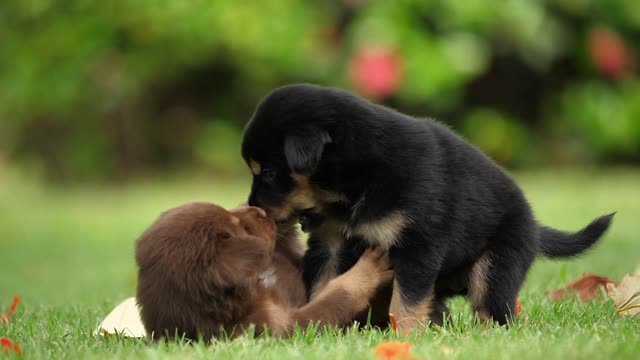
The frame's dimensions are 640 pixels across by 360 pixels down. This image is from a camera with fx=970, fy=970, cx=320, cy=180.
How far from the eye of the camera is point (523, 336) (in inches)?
132

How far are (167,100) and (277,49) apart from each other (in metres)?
2.85

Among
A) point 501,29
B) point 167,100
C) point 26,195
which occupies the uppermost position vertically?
point 501,29

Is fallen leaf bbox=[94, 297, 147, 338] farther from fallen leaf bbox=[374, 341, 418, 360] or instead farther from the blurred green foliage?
the blurred green foliage

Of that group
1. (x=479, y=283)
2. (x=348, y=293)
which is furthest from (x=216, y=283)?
(x=479, y=283)

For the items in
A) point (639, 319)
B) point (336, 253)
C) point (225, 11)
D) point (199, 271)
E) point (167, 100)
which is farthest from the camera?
point (167, 100)

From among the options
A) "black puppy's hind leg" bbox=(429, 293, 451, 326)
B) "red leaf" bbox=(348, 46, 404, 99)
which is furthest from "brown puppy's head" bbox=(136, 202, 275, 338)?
"red leaf" bbox=(348, 46, 404, 99)

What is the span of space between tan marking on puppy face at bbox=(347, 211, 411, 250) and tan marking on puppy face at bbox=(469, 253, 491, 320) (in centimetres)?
45

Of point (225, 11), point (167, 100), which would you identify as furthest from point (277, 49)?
point (167, 100)

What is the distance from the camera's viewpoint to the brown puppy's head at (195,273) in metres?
3.28

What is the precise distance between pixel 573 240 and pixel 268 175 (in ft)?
4.62

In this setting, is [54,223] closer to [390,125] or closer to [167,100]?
[167,100]

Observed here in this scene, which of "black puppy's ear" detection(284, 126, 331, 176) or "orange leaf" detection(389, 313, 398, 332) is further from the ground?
"black puppy's ear" detection(284, 126, 331, 176)

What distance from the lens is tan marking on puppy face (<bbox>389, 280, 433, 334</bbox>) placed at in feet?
11.6

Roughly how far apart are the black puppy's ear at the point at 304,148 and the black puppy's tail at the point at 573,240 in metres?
1.17
